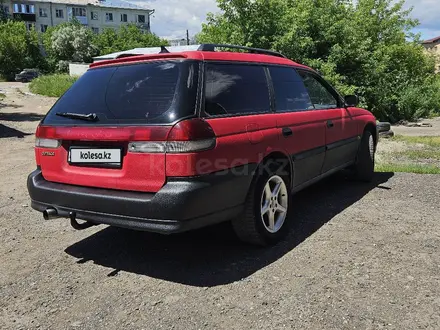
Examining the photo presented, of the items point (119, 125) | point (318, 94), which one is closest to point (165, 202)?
point (119, 125)

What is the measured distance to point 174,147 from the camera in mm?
3004

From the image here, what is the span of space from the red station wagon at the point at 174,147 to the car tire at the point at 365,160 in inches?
83.2

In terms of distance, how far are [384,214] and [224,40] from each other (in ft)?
35.0

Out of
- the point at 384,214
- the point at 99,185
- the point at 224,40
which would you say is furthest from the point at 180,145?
the point at 224,40

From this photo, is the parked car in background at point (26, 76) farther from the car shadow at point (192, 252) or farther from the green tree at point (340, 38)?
the car shadow at point (192, 252)

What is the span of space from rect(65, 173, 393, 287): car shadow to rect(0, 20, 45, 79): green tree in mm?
57089

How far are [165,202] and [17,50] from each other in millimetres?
60320

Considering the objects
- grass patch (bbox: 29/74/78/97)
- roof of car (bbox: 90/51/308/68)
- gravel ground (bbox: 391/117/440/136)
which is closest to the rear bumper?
roof of car (bbox: 90/51/308/68)

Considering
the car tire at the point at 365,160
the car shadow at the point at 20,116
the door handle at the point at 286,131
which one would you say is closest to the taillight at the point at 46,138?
the door handle at the point at 286,131

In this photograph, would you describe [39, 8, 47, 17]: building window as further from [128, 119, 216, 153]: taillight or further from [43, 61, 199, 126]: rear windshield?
[128, 119, 216, 153]: taillight

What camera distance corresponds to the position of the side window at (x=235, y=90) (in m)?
3.37

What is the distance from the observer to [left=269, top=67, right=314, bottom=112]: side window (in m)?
4.22

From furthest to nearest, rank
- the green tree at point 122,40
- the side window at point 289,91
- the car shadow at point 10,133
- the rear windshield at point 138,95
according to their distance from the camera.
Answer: the green tree at point 122,40 < the car shadow at point 10,133 < the side window at point 289,91 < the rear windshield at point 138,95

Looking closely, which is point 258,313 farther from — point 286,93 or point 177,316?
point 286,93
